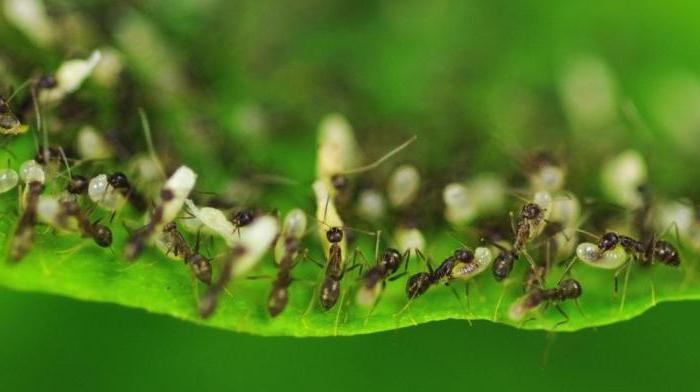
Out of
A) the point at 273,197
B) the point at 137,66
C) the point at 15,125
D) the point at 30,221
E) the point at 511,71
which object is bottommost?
the point at 30,221

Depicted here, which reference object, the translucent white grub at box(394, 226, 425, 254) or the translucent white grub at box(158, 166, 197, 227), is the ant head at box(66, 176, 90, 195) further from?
the translucent white grub at box(394, 226, 425, 254)

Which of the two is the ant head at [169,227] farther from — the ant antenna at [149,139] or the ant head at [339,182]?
the ant head at [339,182]

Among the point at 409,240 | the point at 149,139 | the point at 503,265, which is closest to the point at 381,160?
the point at 409,240

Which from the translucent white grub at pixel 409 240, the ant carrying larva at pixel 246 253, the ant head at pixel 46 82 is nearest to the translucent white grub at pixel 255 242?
the ant carrying larva at pixel 246 253

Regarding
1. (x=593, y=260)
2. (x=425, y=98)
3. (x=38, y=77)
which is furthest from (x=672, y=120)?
(x=38, y=77)

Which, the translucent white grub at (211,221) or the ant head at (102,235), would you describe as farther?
the translucent white grub at (211,221)

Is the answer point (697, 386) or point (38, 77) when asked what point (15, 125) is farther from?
point (697, 386)

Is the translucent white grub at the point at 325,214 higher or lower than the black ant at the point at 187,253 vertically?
higher
